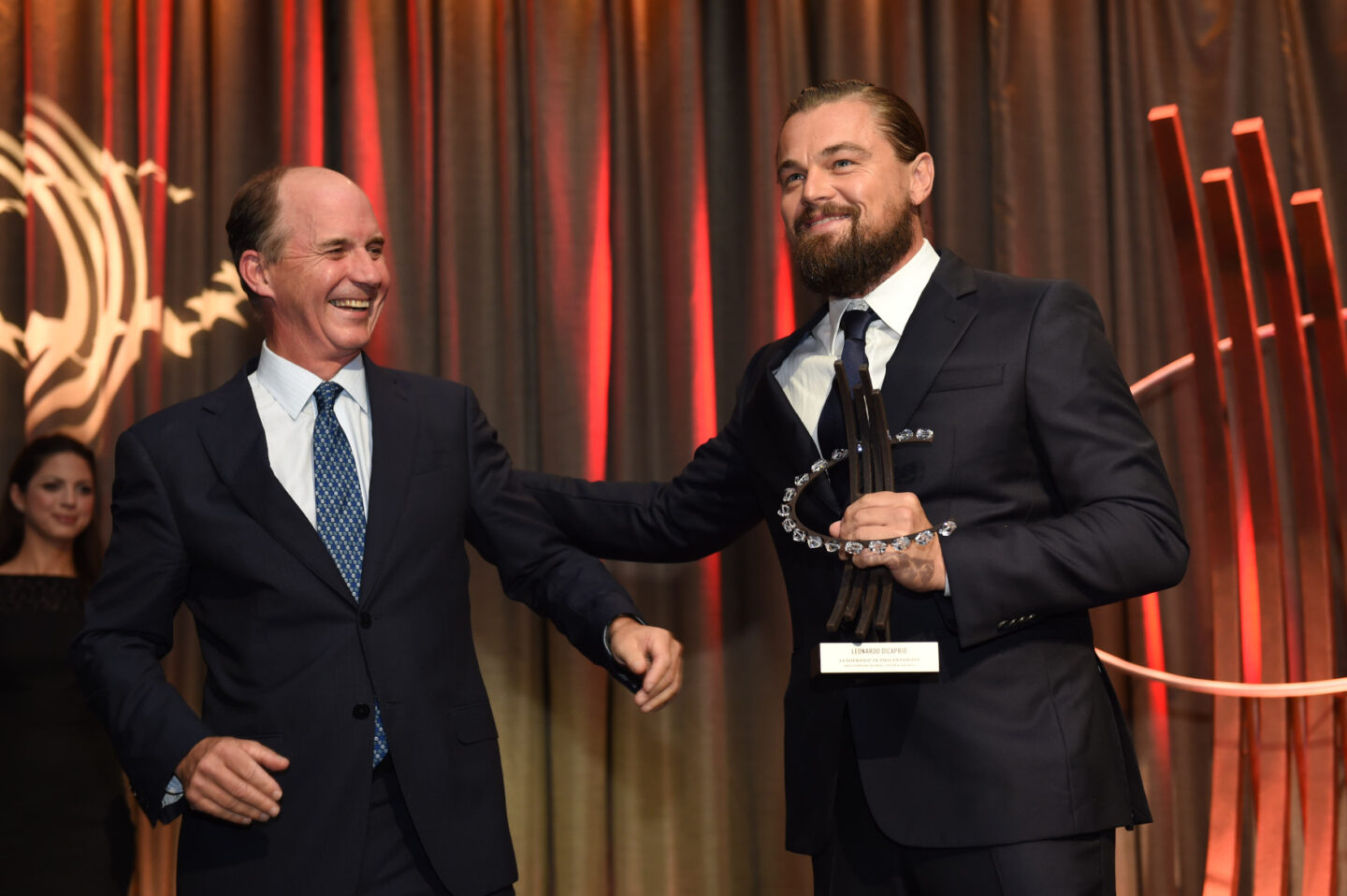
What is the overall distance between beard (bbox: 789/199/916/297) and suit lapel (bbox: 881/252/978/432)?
0.34ft

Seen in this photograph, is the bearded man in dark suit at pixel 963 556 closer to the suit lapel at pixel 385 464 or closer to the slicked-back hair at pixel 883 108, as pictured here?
the slicked-back hair at pixel 883 108

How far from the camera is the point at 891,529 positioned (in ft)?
5.56

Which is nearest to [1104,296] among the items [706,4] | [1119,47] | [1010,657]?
[1119,47]

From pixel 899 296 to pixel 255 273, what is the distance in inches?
47.8

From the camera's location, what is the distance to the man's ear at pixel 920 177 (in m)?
2.26

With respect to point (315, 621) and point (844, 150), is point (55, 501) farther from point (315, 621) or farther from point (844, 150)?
point (844, 150)

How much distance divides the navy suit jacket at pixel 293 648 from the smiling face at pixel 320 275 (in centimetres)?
14

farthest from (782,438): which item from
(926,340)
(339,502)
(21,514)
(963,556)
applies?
(21,514)

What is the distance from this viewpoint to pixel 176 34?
12.0 feet

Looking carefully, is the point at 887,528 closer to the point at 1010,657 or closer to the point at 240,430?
the point at 1010,657

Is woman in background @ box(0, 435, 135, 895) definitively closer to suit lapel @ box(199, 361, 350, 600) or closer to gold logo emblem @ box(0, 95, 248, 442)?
gold logo emblem @ box(0, 95, 248, 442)

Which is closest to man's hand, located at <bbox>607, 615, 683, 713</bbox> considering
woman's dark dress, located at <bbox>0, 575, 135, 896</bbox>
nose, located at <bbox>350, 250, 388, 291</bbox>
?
nose, located at <bbox>350, 250, 388, 291</bbox>

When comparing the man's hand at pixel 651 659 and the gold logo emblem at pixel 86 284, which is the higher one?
the gold logo emblem at pixel 86 284

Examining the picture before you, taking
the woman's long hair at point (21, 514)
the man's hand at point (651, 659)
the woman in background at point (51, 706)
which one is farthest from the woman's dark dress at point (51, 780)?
the man's hand at point (651, 659)
